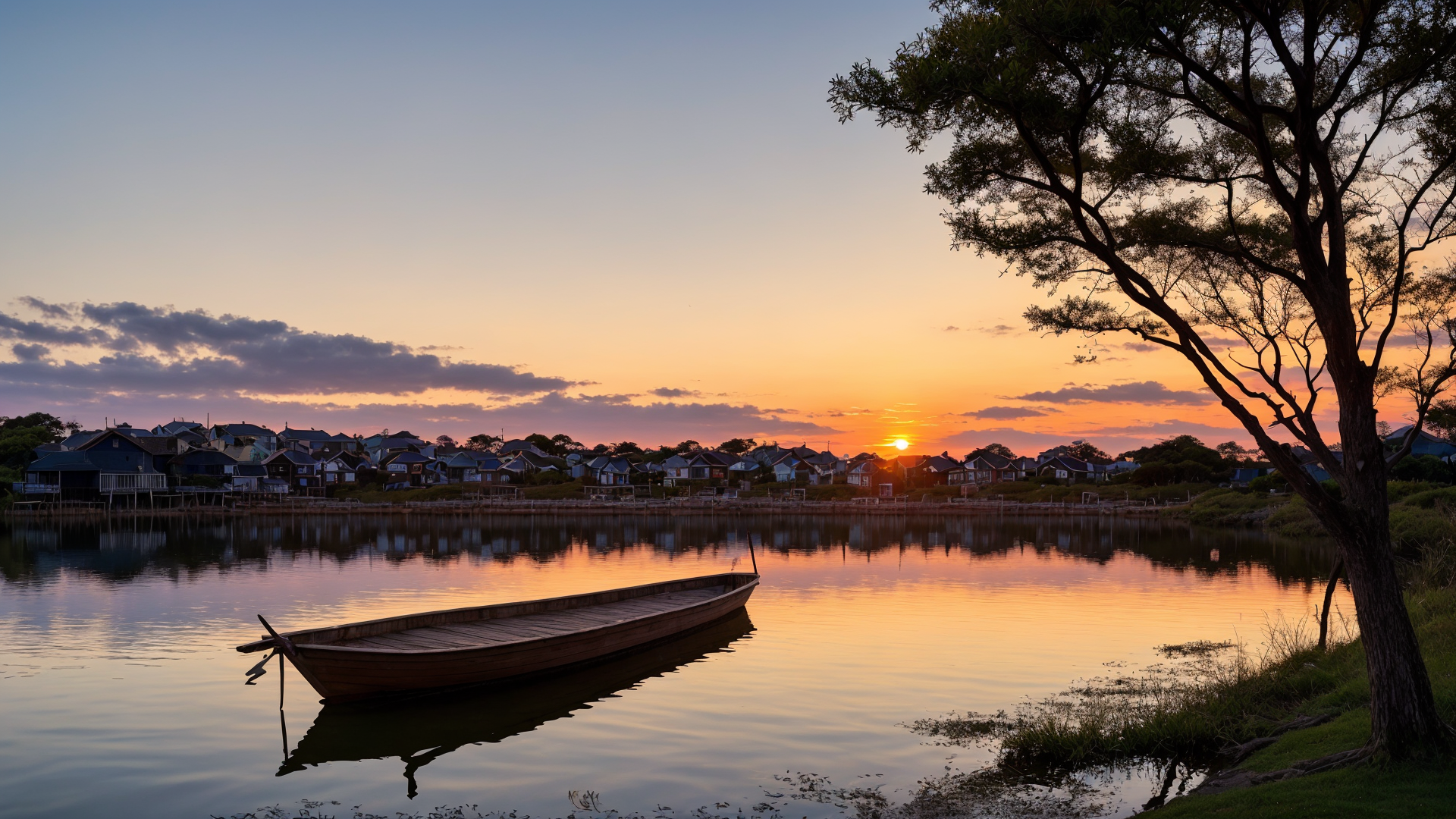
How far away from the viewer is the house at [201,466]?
9256 centimetres

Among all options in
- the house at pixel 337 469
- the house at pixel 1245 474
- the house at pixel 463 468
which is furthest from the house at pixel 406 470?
the house at pixel 1245 474

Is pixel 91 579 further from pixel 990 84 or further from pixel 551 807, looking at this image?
pixel 990 84

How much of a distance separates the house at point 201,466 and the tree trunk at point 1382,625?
103688mm

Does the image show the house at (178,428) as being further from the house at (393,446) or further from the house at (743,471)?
the house at (743,471)

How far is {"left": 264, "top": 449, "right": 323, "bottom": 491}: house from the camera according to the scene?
103 meters

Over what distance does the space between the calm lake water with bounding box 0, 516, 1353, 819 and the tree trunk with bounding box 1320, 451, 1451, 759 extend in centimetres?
306

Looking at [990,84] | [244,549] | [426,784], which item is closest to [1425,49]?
[990,84]

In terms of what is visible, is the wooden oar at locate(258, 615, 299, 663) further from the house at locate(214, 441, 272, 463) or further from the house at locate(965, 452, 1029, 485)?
the house at locate(965, 452, 1029, 485)

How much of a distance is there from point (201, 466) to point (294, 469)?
10.6 m

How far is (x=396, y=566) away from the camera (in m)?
42.1

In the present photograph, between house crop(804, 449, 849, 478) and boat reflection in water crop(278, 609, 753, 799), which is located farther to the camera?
house crop(804, 449, 849, 478)

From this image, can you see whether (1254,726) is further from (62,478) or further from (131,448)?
(131,448)

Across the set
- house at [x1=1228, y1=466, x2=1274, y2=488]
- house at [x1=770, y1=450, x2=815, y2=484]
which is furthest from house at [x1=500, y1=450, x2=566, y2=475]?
house at [x1=1228, y1=466, x2=1274, y2=488]

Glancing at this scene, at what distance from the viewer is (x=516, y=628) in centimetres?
1941
